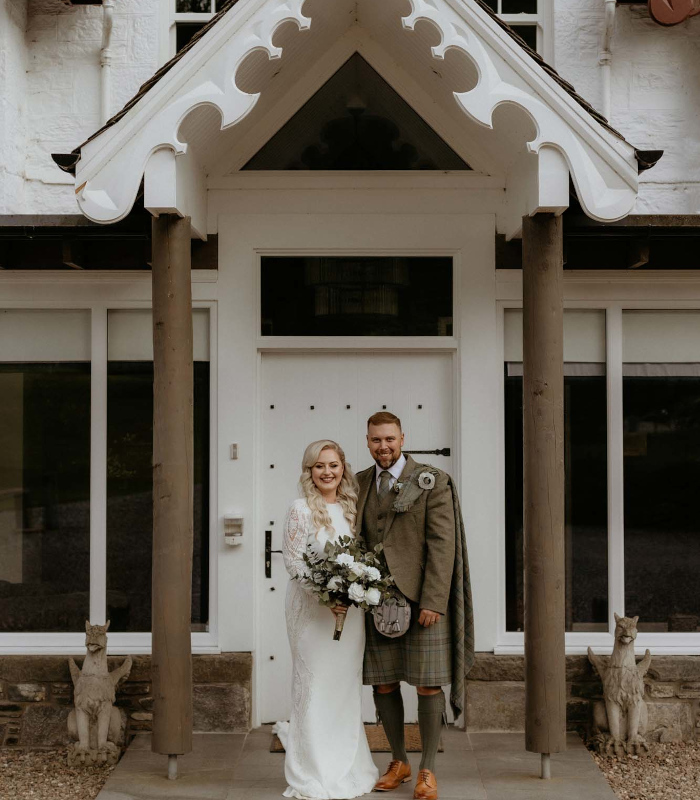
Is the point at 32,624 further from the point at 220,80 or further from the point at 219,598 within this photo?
the point at 220,80

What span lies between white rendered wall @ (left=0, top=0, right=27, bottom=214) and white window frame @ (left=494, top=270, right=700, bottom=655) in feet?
11.3

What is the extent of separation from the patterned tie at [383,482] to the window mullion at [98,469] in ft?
7.28

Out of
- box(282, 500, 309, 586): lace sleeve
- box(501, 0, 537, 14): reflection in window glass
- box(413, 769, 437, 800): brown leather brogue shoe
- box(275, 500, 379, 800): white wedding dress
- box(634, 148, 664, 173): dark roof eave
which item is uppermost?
box(501, 0, 537, 14): reflection in window glass

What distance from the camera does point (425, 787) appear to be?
486cm

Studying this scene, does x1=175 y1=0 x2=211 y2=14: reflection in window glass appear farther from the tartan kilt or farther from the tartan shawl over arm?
the tartan kilt

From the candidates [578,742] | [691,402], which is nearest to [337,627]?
[578,742]

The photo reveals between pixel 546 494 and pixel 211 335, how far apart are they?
8.17 ft

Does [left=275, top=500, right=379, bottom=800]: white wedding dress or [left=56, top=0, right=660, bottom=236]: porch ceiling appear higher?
[left=56, top=0, right=660, bottom=236]: porch ceiling

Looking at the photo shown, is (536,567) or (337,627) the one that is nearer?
(337,627)

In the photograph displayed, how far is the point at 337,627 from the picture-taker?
4.75 meters

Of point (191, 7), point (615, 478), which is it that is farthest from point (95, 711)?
point (191, 7)

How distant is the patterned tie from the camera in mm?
4965

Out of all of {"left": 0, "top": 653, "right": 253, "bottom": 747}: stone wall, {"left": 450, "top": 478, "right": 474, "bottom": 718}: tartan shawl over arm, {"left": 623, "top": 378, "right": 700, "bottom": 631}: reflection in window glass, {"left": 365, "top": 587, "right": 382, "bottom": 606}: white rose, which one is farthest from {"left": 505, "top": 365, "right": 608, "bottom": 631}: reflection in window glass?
{"left": 0, "top": 653, "right": 253, "bottom": 747}: stone wall

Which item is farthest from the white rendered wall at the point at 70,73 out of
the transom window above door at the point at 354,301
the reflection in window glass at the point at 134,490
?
the transom window above door at the point at 354,301
